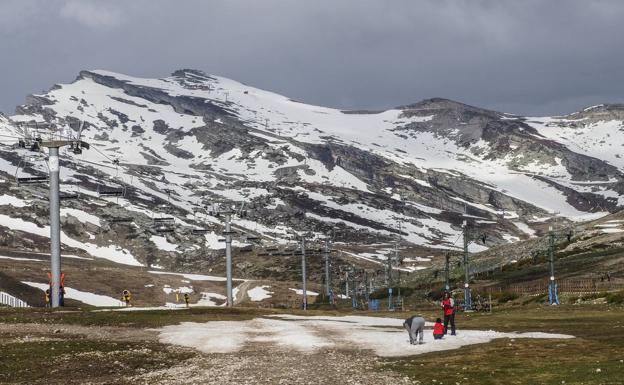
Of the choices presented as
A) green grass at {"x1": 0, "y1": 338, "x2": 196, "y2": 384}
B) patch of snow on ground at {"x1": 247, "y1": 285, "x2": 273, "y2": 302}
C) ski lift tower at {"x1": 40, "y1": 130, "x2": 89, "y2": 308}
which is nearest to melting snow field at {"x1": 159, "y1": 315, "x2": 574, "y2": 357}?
green grass at {"x1": 0, "y1": 338, "x2": 196, "y2": 384}

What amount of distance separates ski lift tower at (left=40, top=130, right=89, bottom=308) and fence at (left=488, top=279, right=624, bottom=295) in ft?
251

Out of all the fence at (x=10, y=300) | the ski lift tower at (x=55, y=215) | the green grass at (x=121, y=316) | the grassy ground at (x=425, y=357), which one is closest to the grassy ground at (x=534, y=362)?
the grassy ground at (x=425, y=357)

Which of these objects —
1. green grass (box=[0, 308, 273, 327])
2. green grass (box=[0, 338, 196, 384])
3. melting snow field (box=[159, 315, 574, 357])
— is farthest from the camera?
green grass (box=[0, 308, 273, 327])

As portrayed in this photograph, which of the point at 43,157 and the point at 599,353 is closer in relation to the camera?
the point at 599,353

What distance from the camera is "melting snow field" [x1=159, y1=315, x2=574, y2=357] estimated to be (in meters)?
45.2

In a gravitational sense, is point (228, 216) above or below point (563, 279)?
above

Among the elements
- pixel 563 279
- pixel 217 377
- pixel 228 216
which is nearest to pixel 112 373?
pixel 217 377

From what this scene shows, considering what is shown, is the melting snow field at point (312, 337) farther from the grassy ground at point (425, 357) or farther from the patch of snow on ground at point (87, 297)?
the patch of snow on ground at point (87, 297)

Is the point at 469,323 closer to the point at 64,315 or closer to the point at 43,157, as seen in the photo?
the point at 64,315

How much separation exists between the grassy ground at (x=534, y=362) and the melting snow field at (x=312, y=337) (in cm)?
266

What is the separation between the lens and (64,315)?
63.3m

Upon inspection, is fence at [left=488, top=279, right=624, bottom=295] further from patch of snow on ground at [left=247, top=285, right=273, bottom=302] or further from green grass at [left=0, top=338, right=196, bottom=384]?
green grass at [left=0, top=338, right=196, bottom=384]

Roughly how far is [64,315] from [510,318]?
39.7 metres

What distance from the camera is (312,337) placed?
51.8 m
